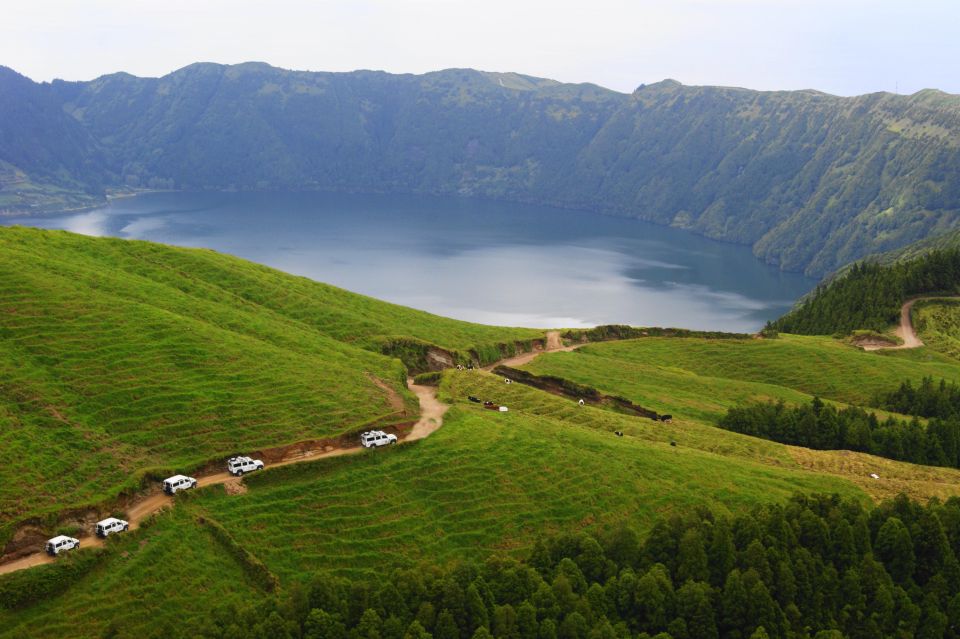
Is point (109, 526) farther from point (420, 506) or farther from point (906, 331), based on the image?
point (906, 331)

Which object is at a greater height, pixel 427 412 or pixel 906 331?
pixel 427 412

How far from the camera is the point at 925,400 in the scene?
11656 cm

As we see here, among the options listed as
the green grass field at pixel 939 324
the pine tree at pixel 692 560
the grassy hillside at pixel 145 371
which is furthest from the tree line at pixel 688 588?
the green grass field at pixel 939 324

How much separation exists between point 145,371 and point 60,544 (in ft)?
73.1

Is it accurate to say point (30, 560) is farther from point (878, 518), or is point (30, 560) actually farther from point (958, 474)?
point (958, 474)

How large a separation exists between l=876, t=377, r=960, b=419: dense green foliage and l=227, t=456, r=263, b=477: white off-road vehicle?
314 feet

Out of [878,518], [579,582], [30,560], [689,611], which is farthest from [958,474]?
[30,560]

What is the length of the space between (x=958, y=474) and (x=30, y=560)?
90719 millimetres

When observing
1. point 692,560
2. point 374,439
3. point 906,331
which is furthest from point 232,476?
point 906,331

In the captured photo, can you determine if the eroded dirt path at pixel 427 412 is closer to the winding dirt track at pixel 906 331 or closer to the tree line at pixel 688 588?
the tree line at pixel 688 588

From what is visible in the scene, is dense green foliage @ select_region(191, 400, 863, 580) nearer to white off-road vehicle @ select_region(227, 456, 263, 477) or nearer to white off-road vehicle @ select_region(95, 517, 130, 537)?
white off-road vehicle @ select_region(227, 456, 263, 477)

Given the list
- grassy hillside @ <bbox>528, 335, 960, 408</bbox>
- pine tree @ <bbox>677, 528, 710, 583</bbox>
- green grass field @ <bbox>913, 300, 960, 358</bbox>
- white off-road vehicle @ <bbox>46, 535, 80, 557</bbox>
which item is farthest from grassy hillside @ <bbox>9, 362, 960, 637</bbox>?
green grass field @ <bbox>913, 300, 960, 358</bbox>

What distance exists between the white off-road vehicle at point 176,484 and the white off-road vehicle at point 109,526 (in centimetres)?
485

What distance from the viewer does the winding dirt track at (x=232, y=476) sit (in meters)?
51.1
